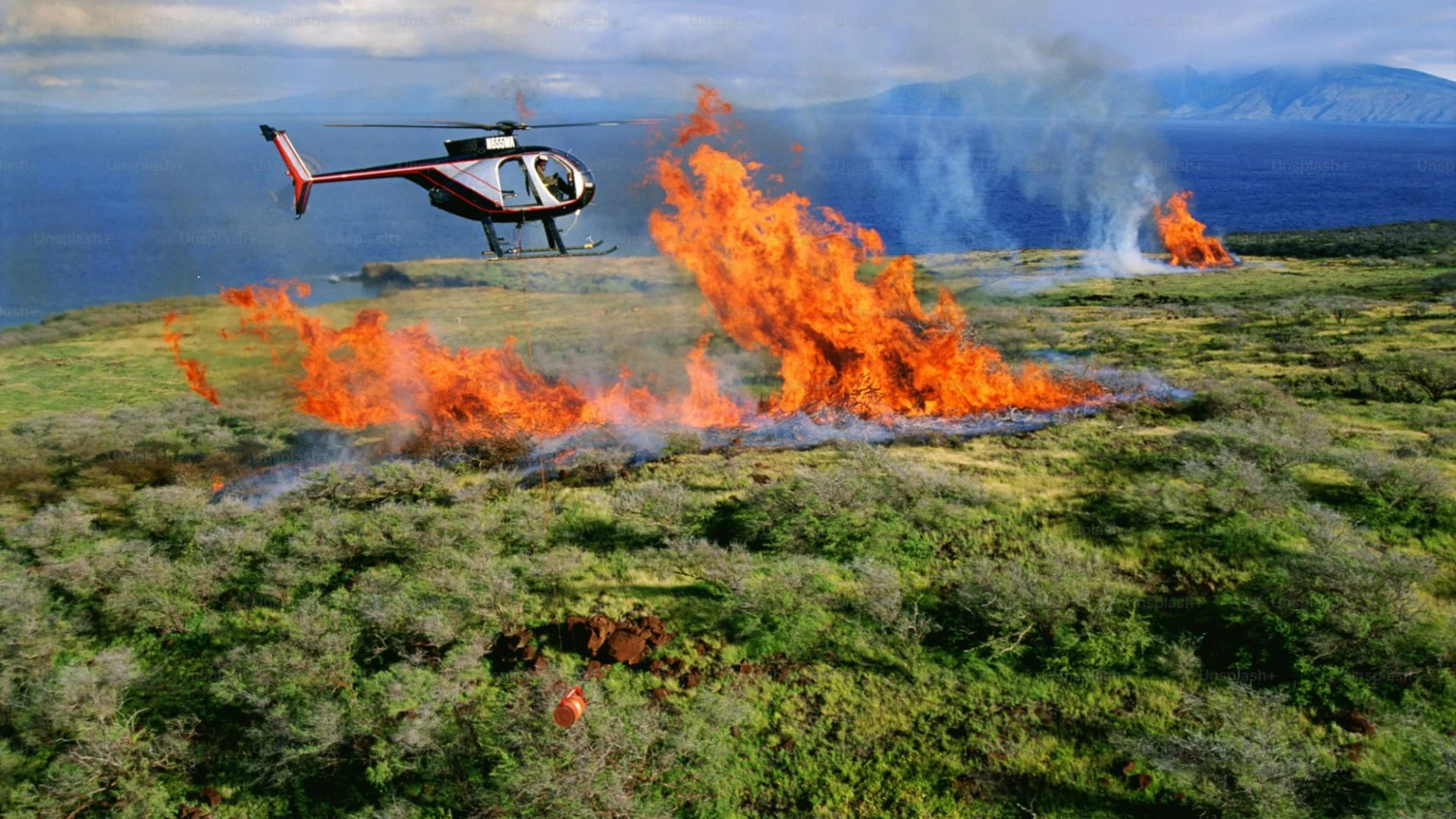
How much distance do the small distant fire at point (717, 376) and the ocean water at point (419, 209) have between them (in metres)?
3.31

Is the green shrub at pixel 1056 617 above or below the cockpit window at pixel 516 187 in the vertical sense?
below

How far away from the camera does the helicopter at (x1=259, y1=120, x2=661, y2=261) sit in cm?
2217

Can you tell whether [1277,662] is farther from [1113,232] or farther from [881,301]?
[1113,232]

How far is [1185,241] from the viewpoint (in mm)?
64938

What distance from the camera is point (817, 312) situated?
3203cm

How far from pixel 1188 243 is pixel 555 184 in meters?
62.4

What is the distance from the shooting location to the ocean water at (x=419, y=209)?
81.4 m

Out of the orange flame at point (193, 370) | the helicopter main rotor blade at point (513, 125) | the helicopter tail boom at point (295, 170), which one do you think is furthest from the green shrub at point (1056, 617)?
the orange flame at point (193, 370)

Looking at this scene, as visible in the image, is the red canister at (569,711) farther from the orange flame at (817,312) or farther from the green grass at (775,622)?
the orange flame at (817,312)

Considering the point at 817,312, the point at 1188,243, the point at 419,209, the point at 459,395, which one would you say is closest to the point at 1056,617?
the point at 817,312

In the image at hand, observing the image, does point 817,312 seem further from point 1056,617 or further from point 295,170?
point 295,170

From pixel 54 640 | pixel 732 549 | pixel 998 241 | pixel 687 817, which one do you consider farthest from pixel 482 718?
pixel 998 241

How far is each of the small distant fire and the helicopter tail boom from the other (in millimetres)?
9468

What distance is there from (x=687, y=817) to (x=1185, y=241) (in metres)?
69.8
